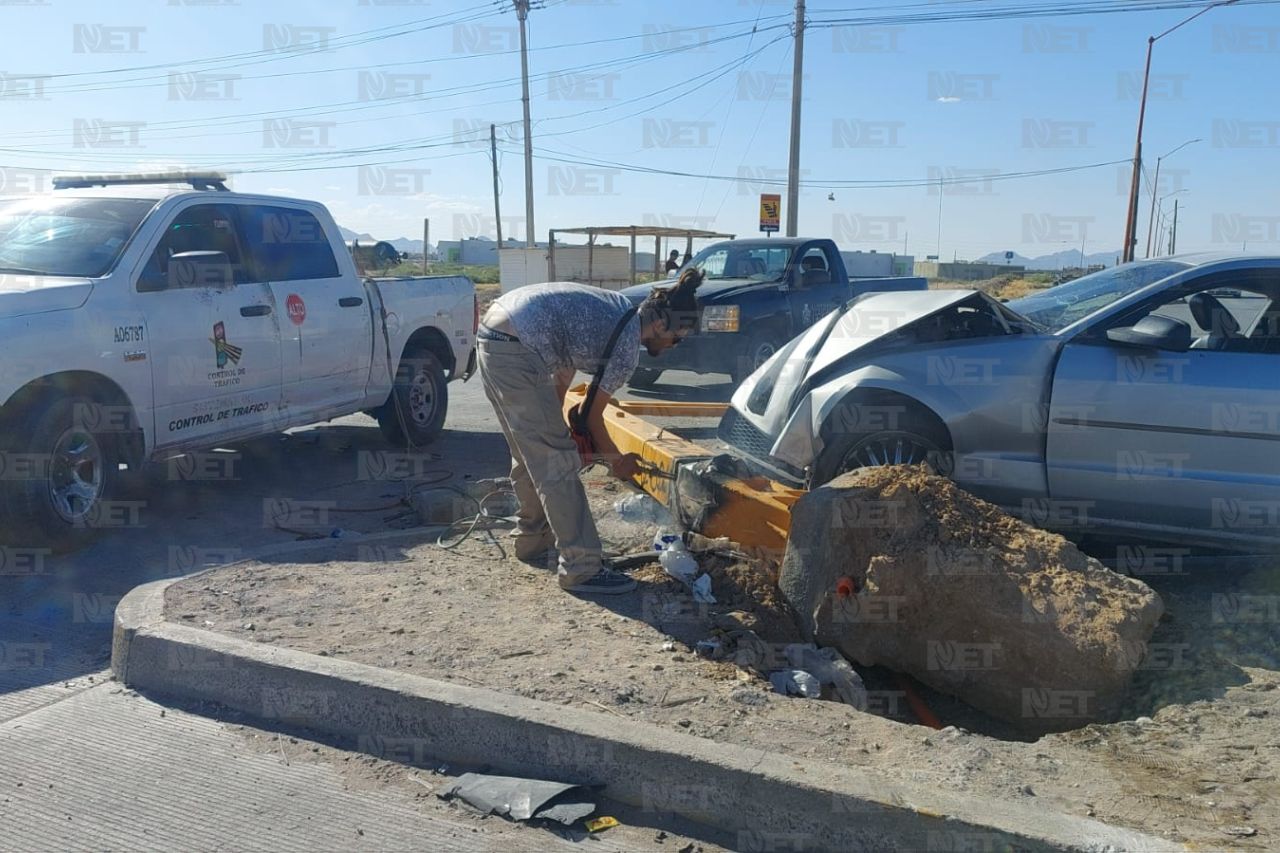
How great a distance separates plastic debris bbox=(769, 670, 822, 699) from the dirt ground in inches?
6.6

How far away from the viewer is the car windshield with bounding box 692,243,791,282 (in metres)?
13.0

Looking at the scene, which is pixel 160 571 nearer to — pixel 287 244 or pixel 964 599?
pixel 287 244

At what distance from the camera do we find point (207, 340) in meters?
6.68

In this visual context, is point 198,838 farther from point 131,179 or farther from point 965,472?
point 131,179

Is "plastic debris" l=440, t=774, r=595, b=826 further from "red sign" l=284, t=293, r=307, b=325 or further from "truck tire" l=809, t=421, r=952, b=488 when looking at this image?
"red sign" l=284, t=293, r=307, b=325

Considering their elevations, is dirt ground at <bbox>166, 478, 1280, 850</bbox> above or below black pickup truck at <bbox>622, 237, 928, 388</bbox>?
below

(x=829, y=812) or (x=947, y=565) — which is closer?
(x=829, y=812)

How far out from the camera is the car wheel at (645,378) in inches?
524

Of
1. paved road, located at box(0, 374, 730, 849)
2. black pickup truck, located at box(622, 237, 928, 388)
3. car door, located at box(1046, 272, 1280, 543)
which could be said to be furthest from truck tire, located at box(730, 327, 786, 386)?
car door, located at box(1046, 272, 1280, 543)

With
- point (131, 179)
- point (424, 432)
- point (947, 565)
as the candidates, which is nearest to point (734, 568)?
point (947, 565)

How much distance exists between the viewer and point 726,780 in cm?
339

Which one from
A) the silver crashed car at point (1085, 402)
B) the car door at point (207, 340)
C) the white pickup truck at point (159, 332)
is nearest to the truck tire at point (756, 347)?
the white pickup truck at point (159, 332)

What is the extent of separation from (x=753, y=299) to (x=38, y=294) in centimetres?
822

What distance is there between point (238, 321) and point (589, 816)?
15.3 feet
